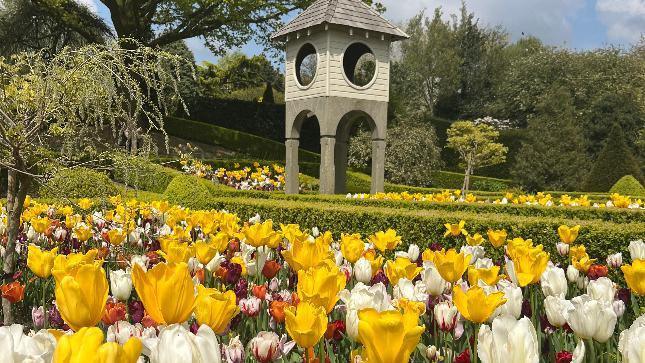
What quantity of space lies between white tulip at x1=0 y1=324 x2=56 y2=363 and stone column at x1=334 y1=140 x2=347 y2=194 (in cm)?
1627

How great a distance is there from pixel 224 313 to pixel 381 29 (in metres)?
14.8

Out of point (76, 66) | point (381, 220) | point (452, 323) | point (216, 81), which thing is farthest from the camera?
point (216, 81)

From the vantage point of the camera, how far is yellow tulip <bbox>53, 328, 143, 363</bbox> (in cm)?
106

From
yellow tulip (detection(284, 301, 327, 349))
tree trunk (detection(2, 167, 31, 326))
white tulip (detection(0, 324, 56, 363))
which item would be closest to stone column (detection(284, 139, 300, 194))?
tree trunk (detection(2, 167, 31, 326))

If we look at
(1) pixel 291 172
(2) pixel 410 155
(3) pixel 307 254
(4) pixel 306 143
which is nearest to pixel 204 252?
(3) pixel 307 254

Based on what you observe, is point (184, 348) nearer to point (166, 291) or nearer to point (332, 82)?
point (166, 291)

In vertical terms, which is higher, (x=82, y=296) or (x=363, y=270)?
(x=82, y=296)

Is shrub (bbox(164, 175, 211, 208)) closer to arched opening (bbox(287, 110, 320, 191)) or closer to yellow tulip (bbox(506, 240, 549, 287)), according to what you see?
arched opening (bbox(287, 110, 320, 191))

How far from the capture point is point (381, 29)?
51.5 ft

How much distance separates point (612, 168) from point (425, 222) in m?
17.1

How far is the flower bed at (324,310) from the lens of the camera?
51.7 inches

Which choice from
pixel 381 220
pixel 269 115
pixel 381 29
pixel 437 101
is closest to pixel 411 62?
pixel 437 101

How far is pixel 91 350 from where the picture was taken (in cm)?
107

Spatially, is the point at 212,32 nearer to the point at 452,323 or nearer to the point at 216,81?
the point at 216,81
